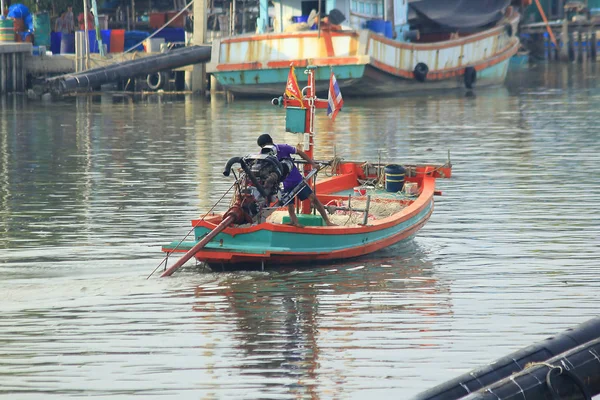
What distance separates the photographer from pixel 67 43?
50.0m

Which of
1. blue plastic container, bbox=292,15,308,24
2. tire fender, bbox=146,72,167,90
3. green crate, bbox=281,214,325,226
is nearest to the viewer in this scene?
green crate, bbox=281,214,325,226

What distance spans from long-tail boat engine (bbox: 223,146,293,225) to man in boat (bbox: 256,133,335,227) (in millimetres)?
97

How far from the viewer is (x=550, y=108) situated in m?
38.0

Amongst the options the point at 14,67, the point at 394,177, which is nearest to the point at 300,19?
the point at 14,67

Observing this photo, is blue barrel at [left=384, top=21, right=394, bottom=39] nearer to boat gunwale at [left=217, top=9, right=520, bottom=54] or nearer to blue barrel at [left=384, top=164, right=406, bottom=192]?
boat gunwale at [left=217, top=9, right=520, bottom=54]

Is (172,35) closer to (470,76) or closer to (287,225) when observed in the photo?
(470,76)

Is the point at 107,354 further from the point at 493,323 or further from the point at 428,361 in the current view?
the point at 493,323

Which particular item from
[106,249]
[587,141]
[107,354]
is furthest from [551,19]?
[107,354]

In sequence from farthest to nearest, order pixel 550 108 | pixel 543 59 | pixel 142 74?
pixel 543 59 < pixel 142 74 < pixel 550 108

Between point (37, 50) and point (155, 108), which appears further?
point (37, 50)

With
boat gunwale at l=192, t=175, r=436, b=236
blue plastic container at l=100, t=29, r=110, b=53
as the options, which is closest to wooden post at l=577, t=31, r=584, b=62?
blue plastic container at l=100, t=29, r=110, b=53

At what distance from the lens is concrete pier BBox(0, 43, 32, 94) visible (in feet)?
145

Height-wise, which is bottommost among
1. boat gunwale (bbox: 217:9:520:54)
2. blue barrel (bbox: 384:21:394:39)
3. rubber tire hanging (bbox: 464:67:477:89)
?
rubber tire hanging (bbox: 464:67:477:89)

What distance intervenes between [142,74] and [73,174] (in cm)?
2031
